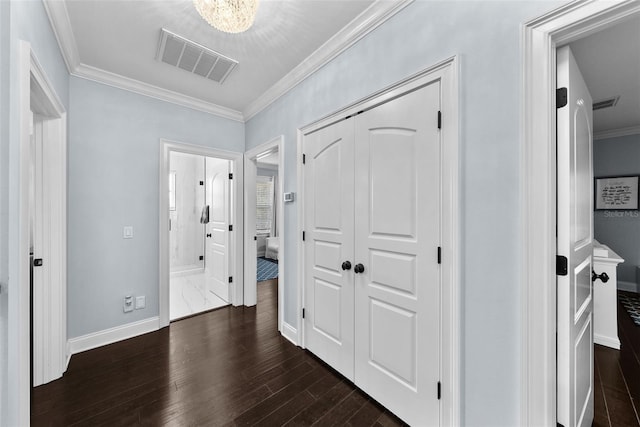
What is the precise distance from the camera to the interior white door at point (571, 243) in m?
1.11

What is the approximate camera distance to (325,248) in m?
2.25

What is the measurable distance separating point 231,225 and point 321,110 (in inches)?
85.8

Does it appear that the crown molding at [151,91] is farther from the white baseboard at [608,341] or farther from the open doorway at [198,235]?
the white baseboard at [608,341]

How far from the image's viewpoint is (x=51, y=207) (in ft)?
6.73

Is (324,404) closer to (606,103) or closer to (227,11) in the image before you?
(227,11)

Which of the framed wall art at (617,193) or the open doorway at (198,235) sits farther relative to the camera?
the framed wall art at (617,193)

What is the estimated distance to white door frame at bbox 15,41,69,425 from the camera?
1.27 m

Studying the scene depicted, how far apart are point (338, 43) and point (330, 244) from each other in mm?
1608

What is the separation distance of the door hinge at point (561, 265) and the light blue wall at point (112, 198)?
3.42 metres

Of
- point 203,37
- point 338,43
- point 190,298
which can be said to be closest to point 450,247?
point 338,43

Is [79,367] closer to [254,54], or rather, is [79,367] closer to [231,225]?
[231,225]

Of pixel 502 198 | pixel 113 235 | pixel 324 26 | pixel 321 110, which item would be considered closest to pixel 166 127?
pixel 113 235

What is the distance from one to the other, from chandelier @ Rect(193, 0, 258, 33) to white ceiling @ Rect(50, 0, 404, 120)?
0.32 m

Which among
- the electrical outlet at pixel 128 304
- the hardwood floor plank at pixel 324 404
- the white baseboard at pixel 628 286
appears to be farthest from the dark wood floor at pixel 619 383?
the electrical outlet at pixel 128 304
